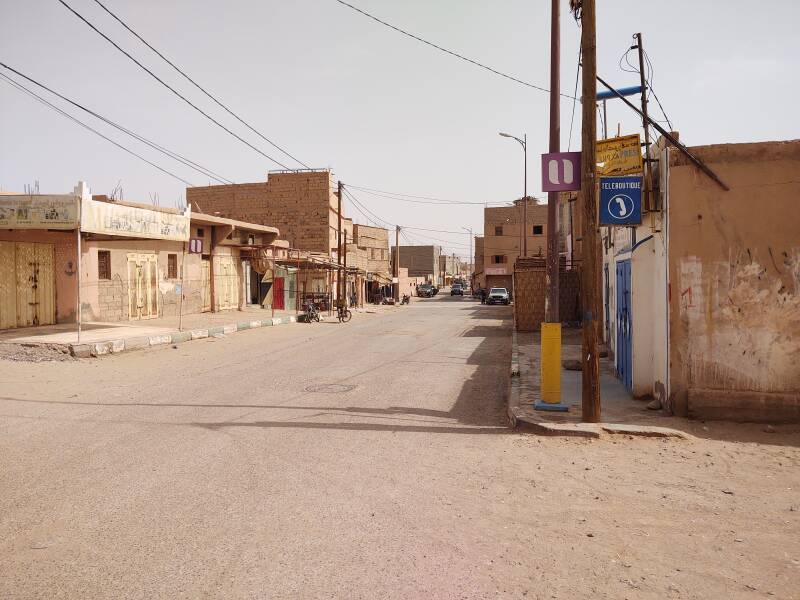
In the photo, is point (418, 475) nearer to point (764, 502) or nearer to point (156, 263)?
point (764, 502)

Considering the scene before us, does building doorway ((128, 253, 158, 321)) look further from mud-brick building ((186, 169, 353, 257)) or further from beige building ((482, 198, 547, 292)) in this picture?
beige building ((482, 198, 547, 292))

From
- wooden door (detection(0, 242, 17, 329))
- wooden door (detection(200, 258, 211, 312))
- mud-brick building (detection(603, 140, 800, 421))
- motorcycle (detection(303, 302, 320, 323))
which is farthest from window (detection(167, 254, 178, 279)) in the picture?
mud-brick building (detection(603, 140, 800, 421))

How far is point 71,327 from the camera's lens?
58.9ft

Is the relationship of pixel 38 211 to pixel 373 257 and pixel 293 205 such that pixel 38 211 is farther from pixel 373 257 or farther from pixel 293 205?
pixel 373 257

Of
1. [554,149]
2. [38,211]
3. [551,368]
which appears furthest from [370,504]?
[38,211]

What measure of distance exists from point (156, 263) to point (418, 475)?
20.6m

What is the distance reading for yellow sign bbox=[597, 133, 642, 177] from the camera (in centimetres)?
845

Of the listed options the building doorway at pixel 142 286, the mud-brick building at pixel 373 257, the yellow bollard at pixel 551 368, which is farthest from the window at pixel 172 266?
the mud-brick building at pixel 373 257

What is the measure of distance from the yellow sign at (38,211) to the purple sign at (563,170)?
12.2m

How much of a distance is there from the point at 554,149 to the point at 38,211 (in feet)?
41.9

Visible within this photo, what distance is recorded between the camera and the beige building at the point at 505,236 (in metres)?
75.2

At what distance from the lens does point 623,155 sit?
856 cm

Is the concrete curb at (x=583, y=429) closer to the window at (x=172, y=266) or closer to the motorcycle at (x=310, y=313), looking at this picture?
the window at (x=172, y=266)

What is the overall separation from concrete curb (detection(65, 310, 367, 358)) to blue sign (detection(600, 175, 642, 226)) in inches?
467
